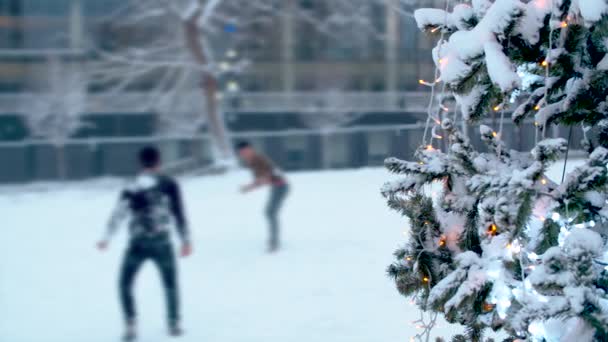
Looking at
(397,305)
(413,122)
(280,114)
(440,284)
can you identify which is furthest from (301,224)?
(280,114)

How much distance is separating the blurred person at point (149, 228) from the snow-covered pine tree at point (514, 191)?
369 centimetres

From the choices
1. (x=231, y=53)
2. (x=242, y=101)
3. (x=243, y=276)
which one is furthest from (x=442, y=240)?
(x=242, y=101)

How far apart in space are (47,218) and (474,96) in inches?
478

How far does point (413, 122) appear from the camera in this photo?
3998mm

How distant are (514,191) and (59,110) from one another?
24311 millimetres

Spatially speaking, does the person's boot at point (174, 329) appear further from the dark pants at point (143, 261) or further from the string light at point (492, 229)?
the string light at point (492, 229)

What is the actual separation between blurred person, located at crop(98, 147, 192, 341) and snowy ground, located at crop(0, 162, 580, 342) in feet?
1.01

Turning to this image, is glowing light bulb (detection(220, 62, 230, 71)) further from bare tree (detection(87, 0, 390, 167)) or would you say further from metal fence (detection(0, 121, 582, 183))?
metal fence (detection(0, 121, 582, 183))

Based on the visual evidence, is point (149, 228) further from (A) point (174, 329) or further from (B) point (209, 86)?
(B) point (209, 86)

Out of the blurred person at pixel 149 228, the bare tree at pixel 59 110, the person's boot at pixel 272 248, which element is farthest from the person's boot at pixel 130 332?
the bare tree at pixel 59 110

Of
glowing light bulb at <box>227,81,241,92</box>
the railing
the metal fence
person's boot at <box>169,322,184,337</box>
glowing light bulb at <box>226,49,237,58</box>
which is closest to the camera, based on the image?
person's boot at <box>169,322,184,337</box>

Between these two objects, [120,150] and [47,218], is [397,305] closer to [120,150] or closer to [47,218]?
[47,218]

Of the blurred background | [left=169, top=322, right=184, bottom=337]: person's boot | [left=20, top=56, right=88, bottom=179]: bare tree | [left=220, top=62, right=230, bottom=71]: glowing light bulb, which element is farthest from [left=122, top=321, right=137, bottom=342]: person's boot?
[left=20, top=56, right=88, bottom=179]: bare tree

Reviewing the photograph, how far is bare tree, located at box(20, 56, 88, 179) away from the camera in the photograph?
24719mm
